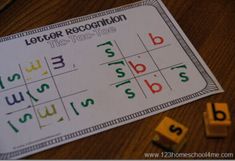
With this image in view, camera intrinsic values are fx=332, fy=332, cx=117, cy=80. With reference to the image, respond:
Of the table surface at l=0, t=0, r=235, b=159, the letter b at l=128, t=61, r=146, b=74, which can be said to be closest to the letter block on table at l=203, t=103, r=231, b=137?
the table surface at l=0, t=0, r=235, b=159

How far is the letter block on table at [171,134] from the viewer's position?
551 millimetres

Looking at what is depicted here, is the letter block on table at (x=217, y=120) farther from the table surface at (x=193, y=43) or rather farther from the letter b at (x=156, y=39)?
the letter b at (x=156, y=39)

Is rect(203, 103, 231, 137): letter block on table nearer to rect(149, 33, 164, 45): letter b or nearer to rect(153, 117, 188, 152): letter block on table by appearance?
rect(153, 117, 188, 152): letter block on table

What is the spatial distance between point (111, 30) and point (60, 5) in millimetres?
145

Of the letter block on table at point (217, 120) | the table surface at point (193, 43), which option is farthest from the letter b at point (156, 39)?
the letter block on table at point (217, 120)

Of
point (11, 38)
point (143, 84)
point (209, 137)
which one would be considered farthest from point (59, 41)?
point (209, 137)

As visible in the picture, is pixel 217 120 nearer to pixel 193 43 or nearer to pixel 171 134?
pixel 171 134

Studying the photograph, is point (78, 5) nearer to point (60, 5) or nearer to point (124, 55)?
point (60, 5)

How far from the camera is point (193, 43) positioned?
728 millimetres

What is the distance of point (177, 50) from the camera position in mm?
715

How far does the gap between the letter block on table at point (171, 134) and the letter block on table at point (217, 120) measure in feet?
0.15

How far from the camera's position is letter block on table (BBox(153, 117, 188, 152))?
551 mm

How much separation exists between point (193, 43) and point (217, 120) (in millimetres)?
222

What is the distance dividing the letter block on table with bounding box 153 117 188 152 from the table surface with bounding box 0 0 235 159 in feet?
0.05
